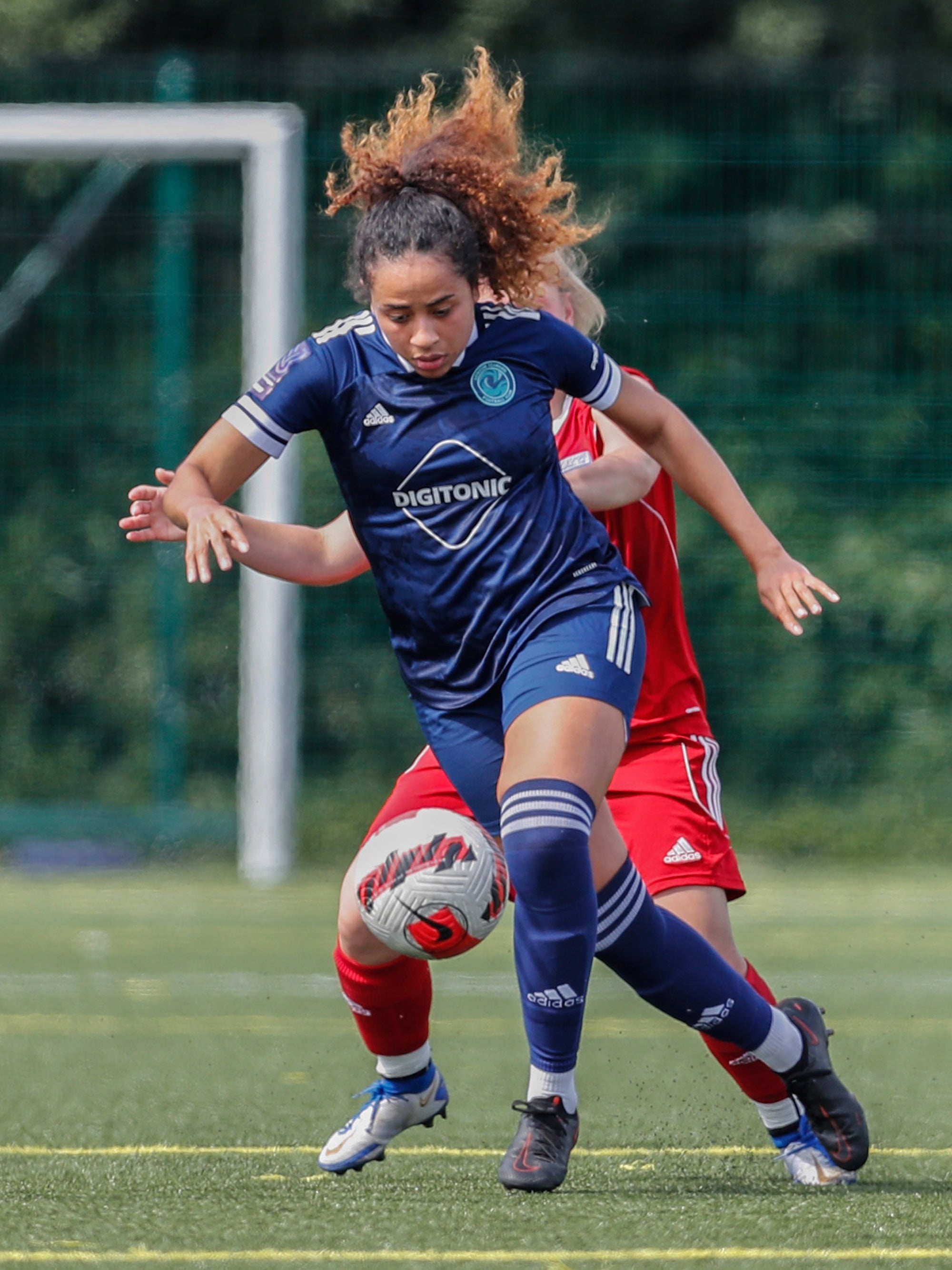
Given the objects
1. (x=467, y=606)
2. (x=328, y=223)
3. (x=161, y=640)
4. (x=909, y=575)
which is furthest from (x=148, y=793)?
(x=467, y=606)

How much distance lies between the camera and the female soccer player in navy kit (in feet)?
10.5

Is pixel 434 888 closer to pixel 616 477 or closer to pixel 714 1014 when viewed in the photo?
pixel 714 1014

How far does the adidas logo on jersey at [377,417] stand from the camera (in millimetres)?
3373

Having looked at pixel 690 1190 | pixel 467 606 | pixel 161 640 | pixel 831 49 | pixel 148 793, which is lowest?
pixel 148 793

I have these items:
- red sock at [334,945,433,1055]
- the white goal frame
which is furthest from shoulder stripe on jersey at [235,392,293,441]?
the white goal frame

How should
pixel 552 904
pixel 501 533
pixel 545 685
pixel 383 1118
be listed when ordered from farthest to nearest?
pixel 383 1118, pixel 501 533, pixel 545 685, pixel 552 904

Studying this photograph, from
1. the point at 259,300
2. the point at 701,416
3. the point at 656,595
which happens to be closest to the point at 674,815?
the point at 656,595

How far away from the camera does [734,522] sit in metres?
3.48

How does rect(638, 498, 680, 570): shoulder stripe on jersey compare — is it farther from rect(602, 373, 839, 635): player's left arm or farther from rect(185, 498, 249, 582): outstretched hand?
rect(185, 498, 249, 582): outstretched hand

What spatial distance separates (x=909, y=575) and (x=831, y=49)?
3508mm

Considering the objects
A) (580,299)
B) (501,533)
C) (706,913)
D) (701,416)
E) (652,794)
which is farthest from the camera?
(701,416)

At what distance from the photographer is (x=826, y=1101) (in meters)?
3.48

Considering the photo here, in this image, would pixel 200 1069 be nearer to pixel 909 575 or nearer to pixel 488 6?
pixel 909 575

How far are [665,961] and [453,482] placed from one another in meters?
0.81
